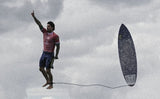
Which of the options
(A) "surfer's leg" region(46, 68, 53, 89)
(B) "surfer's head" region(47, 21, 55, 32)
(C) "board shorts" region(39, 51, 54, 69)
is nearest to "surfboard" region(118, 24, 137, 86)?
(A) "surfer's leg" region(46, 68, 53, 89)

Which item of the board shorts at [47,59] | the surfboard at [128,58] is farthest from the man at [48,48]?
the surfboard at [128,58]

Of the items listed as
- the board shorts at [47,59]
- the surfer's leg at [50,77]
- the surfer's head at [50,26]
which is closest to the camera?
the surfer's head at [50,26]

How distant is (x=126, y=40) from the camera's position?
3066 cm

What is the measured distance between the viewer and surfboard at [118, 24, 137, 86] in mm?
29547

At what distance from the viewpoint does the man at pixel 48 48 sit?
77.4 feet

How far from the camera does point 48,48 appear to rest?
77.9ft

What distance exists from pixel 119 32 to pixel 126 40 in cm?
207

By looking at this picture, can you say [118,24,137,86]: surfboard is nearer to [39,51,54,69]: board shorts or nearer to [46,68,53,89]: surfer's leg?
[46,68,53,89]: surfer's leg

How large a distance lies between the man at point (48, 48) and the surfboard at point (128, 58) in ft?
27.9

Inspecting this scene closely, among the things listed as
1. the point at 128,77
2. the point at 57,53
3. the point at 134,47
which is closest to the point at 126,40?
the point at 134,47

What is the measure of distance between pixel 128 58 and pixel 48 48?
9268 mm

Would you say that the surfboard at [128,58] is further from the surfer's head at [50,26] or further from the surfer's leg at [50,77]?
the surfer's head at [50,26]

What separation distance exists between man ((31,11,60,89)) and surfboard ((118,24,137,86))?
849 centimetres

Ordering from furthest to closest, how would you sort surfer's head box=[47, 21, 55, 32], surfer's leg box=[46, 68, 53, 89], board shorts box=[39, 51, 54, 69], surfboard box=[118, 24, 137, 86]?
surfboard box=[118, 24, 137, 86] → surfer's leg box=[46, 68, 53, 89] → board shorts box=[39, 51, 54, 69] → surfer's head box=[47, 21, 55, 32]
